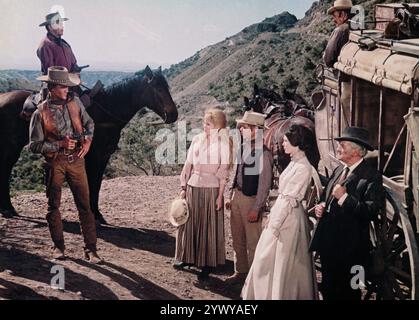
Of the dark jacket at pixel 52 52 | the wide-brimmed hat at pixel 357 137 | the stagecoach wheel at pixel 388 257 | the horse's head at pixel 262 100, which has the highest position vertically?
the dark jacket at pixel 52 52

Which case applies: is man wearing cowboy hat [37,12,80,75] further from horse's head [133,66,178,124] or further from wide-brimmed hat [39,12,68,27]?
horse's head [133,66,178,124]

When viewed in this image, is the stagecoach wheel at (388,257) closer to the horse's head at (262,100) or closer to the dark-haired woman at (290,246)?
the dark-haired woman at (290,246)

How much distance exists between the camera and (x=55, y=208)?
637 cm

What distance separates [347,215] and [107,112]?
4.82 meters

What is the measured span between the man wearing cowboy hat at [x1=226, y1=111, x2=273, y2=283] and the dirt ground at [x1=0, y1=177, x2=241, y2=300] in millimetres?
421

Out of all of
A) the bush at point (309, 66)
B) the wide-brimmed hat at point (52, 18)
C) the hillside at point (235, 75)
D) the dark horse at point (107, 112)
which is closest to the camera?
the wide-brimmed hat at point (52, 18)

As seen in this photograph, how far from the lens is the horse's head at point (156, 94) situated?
28.8 ft

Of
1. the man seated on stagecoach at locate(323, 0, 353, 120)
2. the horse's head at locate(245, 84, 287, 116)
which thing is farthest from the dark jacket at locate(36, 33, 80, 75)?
the horse's head at locate(245, 84, 287, 116)

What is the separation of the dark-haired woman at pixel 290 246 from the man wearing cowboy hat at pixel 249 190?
2.96 feet

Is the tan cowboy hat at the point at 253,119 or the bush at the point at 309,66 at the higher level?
the bush at the point at 309,66

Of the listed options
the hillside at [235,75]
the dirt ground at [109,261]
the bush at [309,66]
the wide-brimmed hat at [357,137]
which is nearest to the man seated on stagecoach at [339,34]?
the wide-brimmed hat at [357,137]

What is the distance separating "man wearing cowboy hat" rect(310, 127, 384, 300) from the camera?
4770mm

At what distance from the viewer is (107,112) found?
8.66 m
